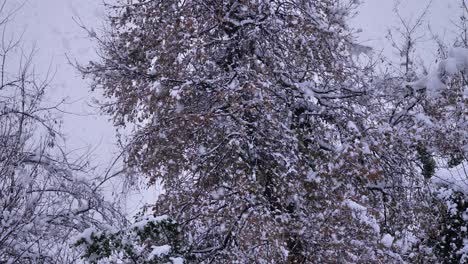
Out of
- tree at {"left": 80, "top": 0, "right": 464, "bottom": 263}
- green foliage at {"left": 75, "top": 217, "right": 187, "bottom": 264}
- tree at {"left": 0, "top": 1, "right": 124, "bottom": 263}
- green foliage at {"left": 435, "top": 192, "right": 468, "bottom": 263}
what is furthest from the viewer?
green foliage at {"left": 435, "top": 192, "right": 468, "bottom": 263}

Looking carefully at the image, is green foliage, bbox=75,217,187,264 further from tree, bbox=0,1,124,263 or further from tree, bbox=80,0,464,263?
tree, bbox=80,0,464,263

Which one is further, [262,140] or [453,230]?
[453,230]

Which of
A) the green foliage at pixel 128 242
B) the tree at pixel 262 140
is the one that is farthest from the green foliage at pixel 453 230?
the green foliage at pixel 128 242

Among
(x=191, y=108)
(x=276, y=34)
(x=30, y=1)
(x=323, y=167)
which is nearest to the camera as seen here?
(x=323, y=167)

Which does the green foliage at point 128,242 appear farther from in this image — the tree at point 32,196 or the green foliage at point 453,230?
the green foliage at point 453,230

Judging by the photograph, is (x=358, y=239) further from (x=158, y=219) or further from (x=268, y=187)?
(x=158, y=219)

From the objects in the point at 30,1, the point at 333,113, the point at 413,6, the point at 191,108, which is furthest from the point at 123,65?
the point at 413,6

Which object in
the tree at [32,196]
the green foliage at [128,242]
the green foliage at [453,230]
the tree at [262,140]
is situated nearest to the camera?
the green foliage at [128,242]

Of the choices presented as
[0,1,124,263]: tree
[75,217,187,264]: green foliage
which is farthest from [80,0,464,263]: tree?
[75,217,187,264]: green foliage

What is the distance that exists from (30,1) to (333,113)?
28.0 m

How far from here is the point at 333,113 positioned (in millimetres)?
7172

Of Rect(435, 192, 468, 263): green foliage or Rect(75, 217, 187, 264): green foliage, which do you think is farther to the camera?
Rect(435, 192, 468, 263): green foliage

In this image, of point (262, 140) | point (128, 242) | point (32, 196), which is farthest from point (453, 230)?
point (32, 196)

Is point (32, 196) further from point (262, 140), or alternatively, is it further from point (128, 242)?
point (262, 140)
